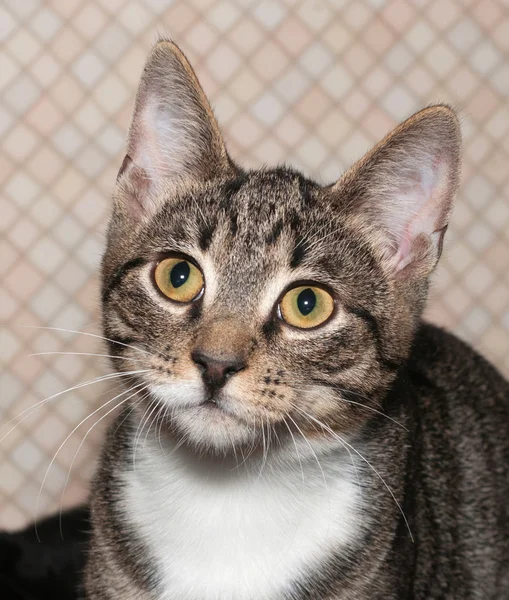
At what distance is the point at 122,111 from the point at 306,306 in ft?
3.81

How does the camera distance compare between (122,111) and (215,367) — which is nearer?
(215,367)

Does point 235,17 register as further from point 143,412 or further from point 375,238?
point 143,412

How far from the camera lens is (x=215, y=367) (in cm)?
129

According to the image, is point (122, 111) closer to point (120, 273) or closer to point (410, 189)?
point (120, 273)

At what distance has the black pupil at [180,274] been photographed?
1.45m

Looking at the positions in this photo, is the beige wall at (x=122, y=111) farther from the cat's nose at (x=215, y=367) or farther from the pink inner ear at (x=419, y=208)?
the cat's nose at (x=215, y=367)

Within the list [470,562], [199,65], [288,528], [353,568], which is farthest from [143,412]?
[199,65]

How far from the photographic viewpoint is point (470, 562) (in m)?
1.86

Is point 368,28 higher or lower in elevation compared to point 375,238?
higher

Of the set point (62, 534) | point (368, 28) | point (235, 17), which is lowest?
point (62, 534)

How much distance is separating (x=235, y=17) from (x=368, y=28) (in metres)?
0.38

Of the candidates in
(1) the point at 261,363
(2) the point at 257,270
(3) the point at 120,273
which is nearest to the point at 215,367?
(1) the point at 261,363

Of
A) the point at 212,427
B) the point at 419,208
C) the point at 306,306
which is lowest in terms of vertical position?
the point at 212,427

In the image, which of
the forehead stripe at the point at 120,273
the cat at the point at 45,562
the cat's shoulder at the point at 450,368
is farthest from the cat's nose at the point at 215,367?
the cat at the point at 45,562
